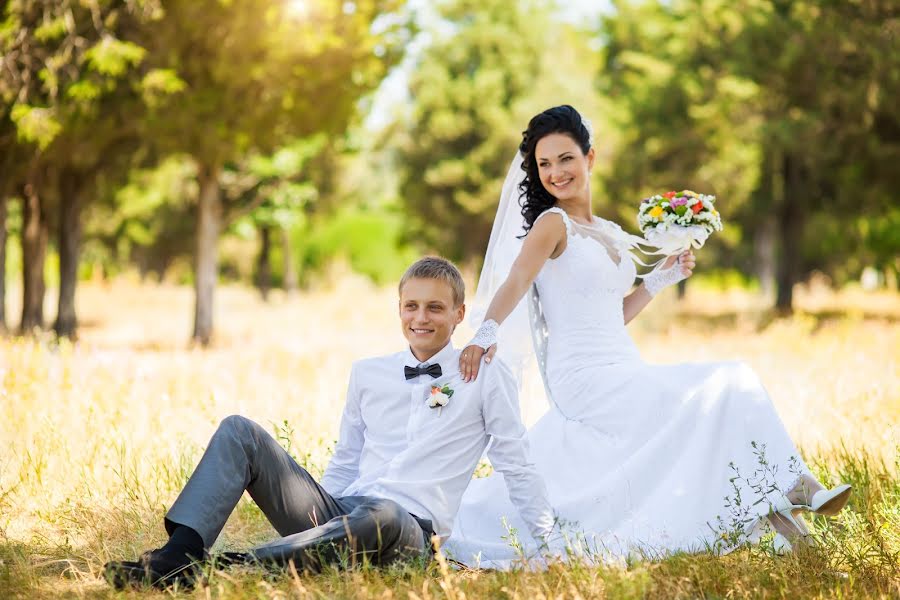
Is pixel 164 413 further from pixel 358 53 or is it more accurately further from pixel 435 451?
pixel 358 53

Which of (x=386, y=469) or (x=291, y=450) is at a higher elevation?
(x=386, y=469)

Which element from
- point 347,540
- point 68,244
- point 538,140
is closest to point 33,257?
point 68,244

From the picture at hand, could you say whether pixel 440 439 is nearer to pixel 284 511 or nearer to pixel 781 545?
pixel 284 511

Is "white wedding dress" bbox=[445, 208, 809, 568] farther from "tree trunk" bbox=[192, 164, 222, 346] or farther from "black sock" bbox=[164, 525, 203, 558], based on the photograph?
"tree trunk" bbox=[192, 164, 222, 346]

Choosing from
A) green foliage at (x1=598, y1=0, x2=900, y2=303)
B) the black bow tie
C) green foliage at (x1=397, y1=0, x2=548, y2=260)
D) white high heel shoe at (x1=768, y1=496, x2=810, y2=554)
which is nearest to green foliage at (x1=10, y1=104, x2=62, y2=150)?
the black bow tie

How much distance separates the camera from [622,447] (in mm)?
4328

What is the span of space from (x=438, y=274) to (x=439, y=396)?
52cm

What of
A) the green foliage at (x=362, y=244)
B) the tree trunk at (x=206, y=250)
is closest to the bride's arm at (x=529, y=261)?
the tree trunk at (x=206, y=250)

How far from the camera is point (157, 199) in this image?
85.3 ft

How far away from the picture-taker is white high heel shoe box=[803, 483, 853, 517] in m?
3.64

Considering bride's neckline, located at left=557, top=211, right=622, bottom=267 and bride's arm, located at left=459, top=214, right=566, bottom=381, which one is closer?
bride's arm, located at left=459, top=214, right=566, bottom=381

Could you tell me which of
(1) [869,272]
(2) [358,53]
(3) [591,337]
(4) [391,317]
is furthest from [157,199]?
(1) [869,272]

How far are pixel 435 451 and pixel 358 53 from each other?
1171cm

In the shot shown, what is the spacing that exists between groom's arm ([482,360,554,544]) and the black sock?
1203 mm
